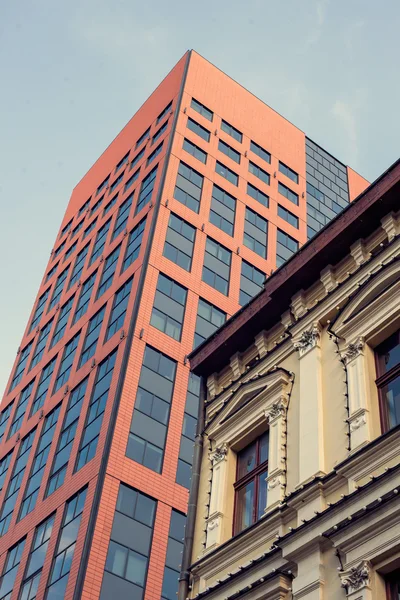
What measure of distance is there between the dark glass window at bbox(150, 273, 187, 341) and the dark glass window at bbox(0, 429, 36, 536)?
1091 centimetres

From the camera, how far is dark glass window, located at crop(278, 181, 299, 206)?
61094 mm

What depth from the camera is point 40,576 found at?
122 feet

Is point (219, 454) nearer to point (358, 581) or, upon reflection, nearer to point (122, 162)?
point (358, 581)

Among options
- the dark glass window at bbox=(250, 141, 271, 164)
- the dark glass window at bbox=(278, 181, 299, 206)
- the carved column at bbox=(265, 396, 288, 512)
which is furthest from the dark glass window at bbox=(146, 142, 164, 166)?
the carved column at bbox=(265, 396, 288, 512)

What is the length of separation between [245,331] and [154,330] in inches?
873

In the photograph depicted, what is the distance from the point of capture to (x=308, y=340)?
19.2 meters

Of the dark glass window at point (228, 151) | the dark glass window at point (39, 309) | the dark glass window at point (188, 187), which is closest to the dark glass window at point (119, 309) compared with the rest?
the dark glass window at point (188, 187)

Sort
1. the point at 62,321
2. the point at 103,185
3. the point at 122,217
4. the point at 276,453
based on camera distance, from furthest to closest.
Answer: the point at 103,185 → the point at 122,217 → the point at 62,321 → the point at 276,453

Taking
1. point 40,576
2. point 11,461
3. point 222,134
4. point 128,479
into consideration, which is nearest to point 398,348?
point 128,479

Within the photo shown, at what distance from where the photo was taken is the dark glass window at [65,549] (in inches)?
1380

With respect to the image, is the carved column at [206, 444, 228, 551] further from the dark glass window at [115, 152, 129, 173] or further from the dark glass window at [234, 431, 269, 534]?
the dark glass window at [115, 152, 129, 173]

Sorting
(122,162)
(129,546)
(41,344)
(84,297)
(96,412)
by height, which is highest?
(122,162)

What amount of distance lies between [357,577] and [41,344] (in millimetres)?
44702

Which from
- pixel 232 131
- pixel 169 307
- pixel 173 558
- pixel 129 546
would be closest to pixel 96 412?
pixel 169 307
